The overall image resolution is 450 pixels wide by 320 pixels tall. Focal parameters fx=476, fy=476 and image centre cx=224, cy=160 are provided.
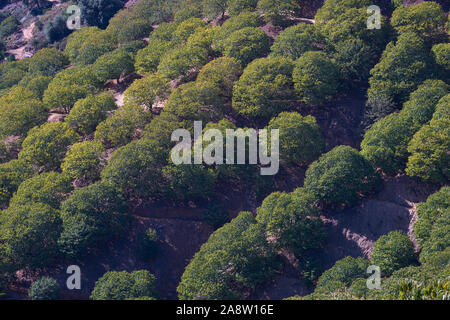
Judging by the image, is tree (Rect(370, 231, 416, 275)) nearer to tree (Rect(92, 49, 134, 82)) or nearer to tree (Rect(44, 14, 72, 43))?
tree (Rect(92, 49, 134, 82))

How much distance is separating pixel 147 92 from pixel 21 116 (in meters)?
19.9

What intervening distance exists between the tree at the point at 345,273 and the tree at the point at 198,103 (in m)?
27.5

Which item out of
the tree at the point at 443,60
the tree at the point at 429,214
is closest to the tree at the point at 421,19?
the tree at the point at 443,60

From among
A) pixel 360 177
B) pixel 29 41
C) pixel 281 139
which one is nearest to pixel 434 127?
pixel 360 177

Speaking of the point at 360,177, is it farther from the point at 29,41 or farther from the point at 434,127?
the point at 29,41

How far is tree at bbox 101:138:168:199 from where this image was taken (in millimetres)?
57625

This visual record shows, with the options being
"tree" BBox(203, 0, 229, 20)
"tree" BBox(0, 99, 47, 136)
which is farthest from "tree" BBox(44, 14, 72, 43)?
"tree" BBox(0, 99, 47, 136)

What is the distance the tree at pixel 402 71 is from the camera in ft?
205

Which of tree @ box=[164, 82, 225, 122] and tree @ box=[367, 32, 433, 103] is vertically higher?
tree @ box=[367, 32, 433, 103]

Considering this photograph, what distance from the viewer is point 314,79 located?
64.2 meters

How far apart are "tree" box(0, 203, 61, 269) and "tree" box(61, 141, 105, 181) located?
7517mm

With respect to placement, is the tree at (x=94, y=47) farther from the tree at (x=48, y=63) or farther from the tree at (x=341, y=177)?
the tree at (x=341, y=177)

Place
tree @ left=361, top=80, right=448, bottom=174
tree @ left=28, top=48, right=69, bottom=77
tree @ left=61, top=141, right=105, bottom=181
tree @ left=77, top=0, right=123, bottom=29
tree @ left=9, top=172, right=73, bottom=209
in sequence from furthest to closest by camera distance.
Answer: tree @ left=77, top=0, right=123, bottom=29
tree @ left=28, top=48, right=69, bottom=77
tree @ left=61, top=141, right=105, bottom=181
tree @ left=9, top=172, right=73, bottom=209
tree @ left=361, top=80, right=448, bottom=174

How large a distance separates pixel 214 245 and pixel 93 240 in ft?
46.4
